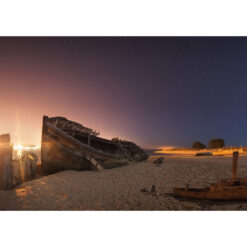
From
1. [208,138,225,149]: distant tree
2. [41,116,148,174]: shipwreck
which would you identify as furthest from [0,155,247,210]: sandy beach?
[208,138,225,149]: distant tree

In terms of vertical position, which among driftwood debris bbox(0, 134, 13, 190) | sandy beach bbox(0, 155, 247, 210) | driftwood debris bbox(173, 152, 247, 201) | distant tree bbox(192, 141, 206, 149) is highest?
driftwood debris bbox(0, 134, 13, 190)

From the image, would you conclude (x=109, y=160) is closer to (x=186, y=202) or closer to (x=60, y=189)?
(x=60, y=189)

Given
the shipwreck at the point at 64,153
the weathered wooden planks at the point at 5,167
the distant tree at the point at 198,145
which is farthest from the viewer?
the distant tree at the point at 198,145

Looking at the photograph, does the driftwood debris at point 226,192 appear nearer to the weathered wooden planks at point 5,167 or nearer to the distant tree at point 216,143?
the weathered wooden planks at point 5,167

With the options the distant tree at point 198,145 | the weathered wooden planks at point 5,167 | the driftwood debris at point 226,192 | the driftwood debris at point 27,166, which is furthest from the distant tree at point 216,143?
the weathered wooden planks at point 5,167

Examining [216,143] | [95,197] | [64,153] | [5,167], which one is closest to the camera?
[95,197]

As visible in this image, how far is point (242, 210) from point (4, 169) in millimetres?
7437

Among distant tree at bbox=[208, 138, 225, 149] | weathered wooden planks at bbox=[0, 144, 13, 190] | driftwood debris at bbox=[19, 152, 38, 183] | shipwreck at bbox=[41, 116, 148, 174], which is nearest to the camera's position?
weathered wooden planks at bbox=[0, 144, 13, 190]

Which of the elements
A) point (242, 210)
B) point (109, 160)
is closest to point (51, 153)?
point (109, 160)

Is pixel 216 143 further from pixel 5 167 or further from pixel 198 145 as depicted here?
pixel 5 167

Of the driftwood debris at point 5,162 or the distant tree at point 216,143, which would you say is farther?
the distant tree at point 216,143

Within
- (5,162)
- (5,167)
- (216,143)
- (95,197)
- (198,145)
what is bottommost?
(198,145)

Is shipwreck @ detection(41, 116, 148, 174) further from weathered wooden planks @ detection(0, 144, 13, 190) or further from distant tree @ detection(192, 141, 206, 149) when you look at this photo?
distant tree @ detection(192, 141, 206, 149)

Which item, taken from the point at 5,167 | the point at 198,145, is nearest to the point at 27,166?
the point at 5,167
